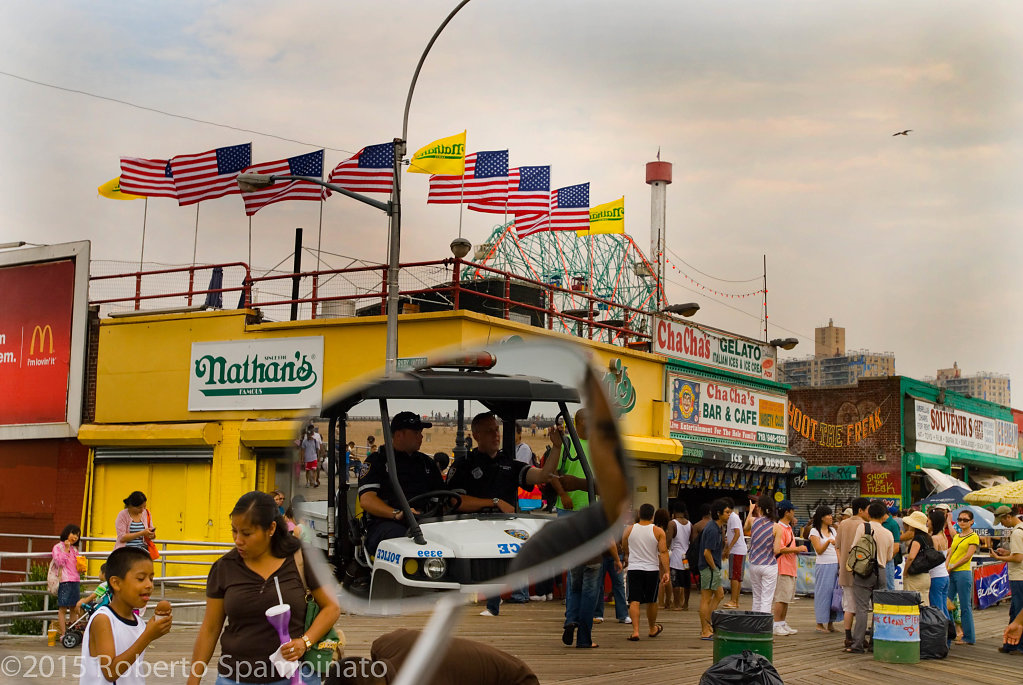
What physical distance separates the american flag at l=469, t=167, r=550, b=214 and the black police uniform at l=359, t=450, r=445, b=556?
21414 millimetres

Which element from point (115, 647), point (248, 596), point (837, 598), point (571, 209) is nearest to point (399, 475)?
point (248, 596)

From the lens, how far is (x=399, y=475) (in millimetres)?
1789

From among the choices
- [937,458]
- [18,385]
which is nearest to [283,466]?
[18,385]

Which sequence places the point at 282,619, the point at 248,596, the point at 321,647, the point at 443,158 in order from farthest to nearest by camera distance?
the point at 443,158 < the point at 248,596 < the point at 282,619 < the point at 321,647

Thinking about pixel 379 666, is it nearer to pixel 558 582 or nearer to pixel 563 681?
pixel 558 582

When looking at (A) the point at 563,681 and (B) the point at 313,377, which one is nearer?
(A) the point at 563,681

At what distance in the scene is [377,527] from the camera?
1.74 meters

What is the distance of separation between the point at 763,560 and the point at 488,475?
1215 cm

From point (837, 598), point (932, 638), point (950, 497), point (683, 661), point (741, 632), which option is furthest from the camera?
point (950, 497)

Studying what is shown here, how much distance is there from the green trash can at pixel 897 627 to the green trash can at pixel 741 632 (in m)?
2.66

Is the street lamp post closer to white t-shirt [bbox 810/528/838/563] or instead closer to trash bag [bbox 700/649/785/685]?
white t-shirt [bbox 810/528/838/563]

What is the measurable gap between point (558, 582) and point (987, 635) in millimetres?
15268

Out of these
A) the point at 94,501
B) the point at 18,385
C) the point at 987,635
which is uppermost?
the point at 18,385

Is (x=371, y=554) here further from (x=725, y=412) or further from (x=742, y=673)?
(x=725, y=412)
